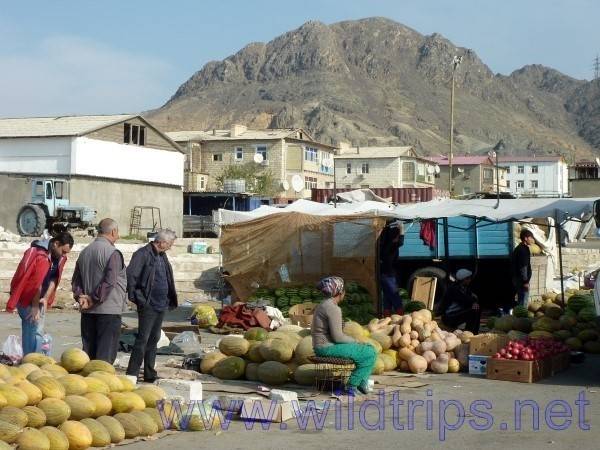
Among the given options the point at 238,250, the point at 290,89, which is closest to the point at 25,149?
the point at 238,250

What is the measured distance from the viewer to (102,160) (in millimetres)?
52250

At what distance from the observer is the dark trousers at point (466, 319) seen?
14.6 metres

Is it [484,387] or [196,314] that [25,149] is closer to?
[196,314]

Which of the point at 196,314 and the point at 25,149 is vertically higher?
the point at 25,149

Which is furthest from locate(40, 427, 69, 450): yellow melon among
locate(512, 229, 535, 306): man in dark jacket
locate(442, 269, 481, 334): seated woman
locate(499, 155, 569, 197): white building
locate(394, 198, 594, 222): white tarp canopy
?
locate(499, 155, 569, 197): white building

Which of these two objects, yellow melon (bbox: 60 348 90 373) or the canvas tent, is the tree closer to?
the canvas tent

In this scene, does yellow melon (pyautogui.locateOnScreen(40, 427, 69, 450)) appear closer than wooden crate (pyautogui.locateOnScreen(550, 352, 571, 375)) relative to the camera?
Yes

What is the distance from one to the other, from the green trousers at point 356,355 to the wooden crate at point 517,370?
2.44 metres

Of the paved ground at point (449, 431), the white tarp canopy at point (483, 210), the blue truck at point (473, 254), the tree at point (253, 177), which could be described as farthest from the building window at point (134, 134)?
the paved ground at point (449, 431)

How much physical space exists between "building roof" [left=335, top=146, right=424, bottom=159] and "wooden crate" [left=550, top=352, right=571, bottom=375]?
81.0 metres

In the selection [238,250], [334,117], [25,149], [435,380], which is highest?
[334,117]

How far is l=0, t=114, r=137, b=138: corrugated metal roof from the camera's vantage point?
51.9 m

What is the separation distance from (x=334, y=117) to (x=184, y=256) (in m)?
132

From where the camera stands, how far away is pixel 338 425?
8.72 metres
